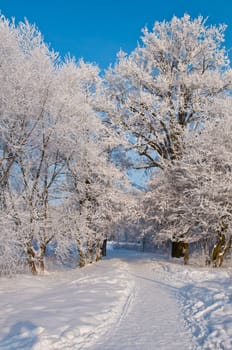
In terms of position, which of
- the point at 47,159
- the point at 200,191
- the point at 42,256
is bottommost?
the point at 42,256

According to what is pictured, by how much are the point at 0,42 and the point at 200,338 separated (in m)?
11.3

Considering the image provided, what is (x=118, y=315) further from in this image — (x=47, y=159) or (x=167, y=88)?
(x=167, y=88)

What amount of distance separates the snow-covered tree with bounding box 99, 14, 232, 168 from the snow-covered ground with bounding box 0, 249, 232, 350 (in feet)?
28.0

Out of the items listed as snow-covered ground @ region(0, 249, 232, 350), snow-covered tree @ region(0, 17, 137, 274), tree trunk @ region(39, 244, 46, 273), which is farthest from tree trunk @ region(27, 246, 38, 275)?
snow-covered ground @ region(0, 249, 232, 350)

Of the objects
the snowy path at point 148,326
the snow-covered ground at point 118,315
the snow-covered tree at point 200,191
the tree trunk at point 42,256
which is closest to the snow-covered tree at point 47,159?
the tree trunk at point 42,256

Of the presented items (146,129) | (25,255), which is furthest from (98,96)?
(25,255)

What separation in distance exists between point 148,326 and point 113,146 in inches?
466

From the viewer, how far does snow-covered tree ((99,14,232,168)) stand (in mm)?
17094

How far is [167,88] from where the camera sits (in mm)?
17312

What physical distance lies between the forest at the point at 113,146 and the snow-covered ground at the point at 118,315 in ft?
9.99

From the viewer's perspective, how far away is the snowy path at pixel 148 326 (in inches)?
195

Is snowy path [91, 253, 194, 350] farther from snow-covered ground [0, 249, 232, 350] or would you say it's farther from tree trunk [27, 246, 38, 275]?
tree trunk [27, 246, 38, 275]

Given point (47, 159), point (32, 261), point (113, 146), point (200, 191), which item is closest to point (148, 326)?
point (200, 191)

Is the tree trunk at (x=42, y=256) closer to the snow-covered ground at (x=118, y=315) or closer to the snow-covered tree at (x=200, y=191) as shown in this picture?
the snow-covered ground at (x=118, y=315)
